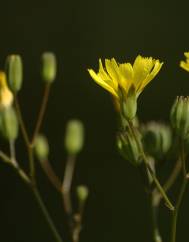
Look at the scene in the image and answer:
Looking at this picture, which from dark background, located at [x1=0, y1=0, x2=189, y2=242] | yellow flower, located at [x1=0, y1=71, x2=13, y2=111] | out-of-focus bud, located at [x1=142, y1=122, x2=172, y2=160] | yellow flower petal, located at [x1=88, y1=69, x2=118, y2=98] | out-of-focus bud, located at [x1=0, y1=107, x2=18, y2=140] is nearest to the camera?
yellow flower petal, located at [x1=88, y1=69, x2=118, y2=98]

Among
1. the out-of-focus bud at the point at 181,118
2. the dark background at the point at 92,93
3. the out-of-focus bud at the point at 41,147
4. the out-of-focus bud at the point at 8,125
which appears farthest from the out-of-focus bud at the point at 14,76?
the dark background at the point at 92,93

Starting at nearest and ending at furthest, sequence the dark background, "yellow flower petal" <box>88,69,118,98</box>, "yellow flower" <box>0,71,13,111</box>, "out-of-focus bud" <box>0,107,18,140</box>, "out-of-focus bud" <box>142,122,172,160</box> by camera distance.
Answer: "yellow flower petal" <box>88,69,118,98</box> < "out-of-focus bud" <box>142,122,172,160</box> < "out-of-focus bud" <box>0,107,18,140</box> < "yellow flower" <box>0,71,13,111</box> < the dark background

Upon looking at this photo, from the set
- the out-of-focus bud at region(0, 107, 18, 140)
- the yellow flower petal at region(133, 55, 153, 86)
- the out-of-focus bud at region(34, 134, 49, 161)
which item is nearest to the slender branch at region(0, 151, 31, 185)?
the out-of-focus bud at region(0, 107, 18, 140)

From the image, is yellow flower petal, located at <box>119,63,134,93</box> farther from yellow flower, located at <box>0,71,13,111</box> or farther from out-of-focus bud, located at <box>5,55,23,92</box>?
yellow flower, located at <box>0,71,13,111</box>

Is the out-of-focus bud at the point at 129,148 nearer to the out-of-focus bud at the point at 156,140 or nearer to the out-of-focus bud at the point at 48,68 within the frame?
the out-of-focus bud at the point at 156,140

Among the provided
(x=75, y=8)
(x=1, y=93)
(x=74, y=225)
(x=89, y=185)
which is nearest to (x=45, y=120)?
(x=89, y=185)

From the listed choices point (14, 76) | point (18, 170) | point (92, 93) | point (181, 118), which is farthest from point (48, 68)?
point (92, 93)

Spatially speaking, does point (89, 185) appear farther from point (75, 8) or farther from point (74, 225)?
point (74, 225)
